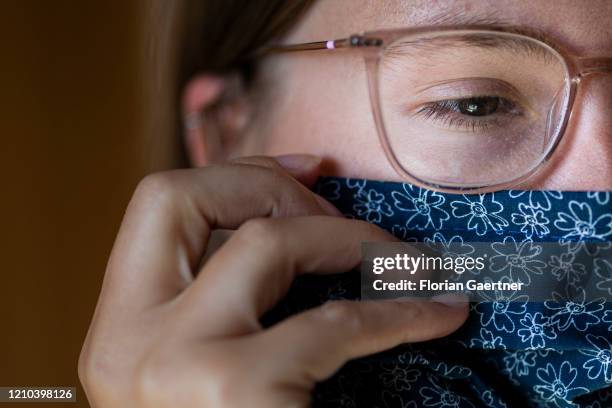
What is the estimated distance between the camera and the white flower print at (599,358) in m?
1.00

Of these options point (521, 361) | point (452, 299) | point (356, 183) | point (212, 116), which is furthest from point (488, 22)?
point (212, 116)

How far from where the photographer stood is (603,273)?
100cm

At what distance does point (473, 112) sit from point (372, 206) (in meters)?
0.23

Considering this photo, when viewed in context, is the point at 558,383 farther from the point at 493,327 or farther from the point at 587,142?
the point at 587,142

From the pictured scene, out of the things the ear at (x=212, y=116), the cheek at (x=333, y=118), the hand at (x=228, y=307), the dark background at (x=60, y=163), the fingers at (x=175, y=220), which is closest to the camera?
the hand at (x=228, y=307)

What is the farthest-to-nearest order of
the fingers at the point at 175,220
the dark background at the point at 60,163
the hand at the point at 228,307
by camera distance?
1. the dark background at the point at 60,163
2. the fingers at the point at 175,220
3. the hand at the point at 228,307

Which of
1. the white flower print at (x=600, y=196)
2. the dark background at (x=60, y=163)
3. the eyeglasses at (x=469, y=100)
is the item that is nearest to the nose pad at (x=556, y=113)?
Answer: the eyeglasses at (x=469, y=100)

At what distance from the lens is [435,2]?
106cm

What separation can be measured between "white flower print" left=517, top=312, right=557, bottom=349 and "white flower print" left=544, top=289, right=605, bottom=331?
0.04 ft

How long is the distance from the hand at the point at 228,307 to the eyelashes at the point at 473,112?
0.25 metres

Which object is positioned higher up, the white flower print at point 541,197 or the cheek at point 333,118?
the cheek at point 333,118

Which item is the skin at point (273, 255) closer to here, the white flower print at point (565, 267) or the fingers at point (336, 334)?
the fingers at point (336, 334)

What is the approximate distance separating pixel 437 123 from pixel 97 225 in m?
1.45

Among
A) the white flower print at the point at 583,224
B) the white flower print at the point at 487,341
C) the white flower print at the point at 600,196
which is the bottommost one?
the white flower print at the point at 487,341
